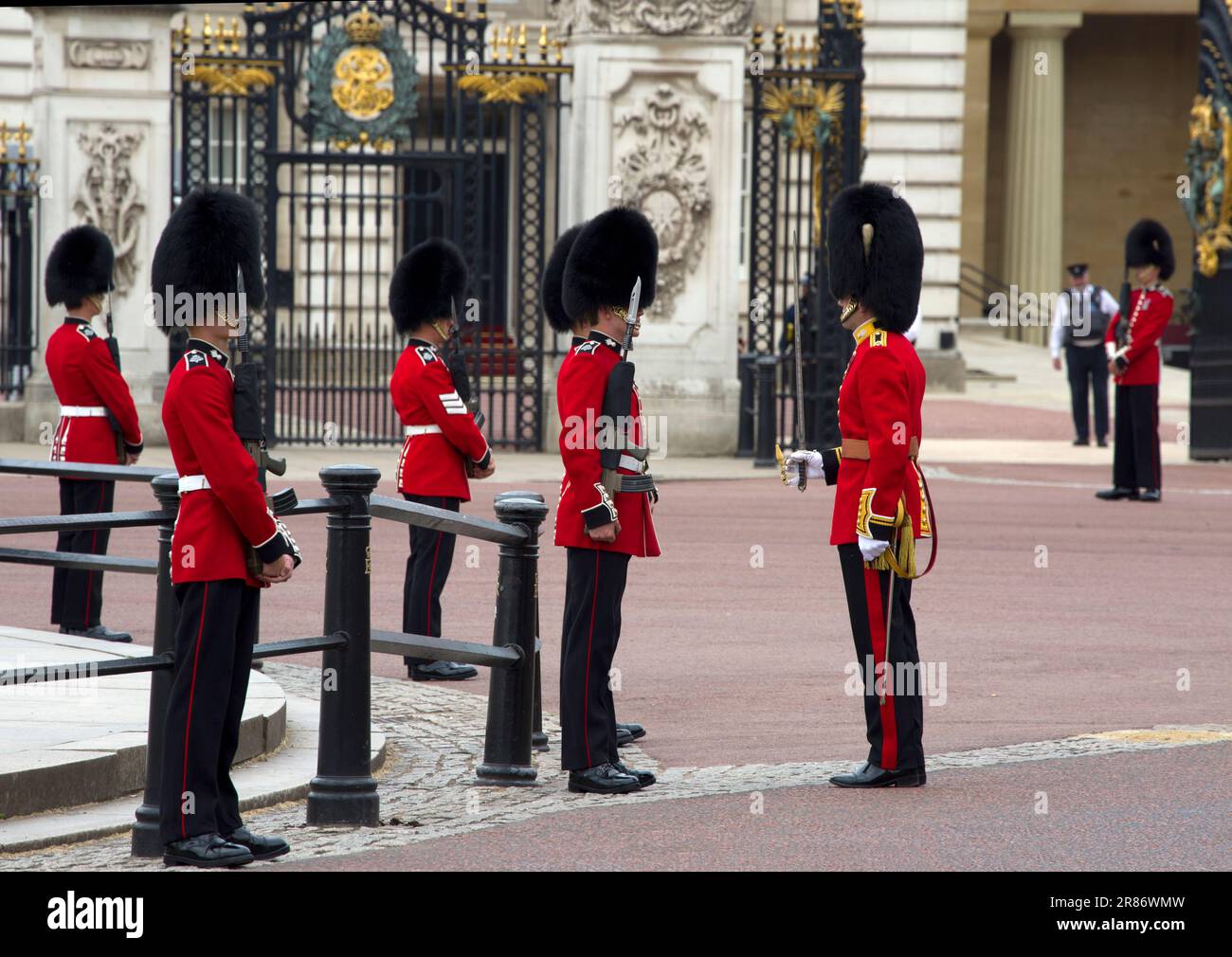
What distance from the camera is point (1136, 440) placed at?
1463cm

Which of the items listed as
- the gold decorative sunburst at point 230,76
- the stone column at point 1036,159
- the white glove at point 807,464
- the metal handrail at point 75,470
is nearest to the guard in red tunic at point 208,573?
the metal handrail at point 75,470

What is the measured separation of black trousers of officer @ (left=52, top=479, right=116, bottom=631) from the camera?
880cm

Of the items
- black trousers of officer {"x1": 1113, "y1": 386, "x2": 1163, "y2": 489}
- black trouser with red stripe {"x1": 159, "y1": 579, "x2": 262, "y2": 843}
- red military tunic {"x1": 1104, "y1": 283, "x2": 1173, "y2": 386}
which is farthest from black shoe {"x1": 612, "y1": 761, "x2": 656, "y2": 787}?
red military tunic {"x1": 1104, "y1": 283, "x2": 1173, "y2": 386}

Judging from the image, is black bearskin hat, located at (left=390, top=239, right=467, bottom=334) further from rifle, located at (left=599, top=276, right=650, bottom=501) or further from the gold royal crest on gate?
the gold royal crest on gate

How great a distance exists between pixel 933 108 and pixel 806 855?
79.1 feet

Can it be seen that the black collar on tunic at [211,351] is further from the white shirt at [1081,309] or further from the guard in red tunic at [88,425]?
the white shirt at [1081,309]

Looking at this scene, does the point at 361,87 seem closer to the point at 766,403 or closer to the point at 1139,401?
the point at 766,403

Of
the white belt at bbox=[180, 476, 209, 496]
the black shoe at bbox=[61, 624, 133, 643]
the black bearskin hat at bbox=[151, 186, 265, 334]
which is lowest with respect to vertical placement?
the black shoe at bbox=[61, 624, 133, 643]

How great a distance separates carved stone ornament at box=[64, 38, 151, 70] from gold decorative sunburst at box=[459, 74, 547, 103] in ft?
8.75

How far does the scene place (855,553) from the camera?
6480 mm

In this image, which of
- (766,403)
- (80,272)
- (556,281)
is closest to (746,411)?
(766,403)

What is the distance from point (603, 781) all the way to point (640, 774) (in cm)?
13
